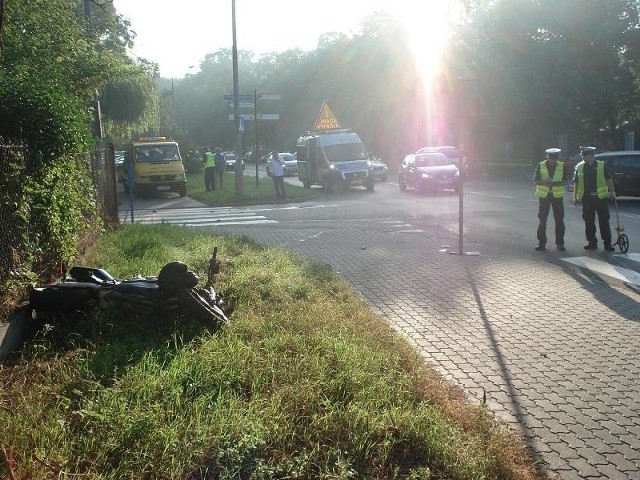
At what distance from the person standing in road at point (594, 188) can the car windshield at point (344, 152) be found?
1833 centimetres

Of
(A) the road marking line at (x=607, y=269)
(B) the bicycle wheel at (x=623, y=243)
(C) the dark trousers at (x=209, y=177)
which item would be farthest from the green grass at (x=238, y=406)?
(C) the dark trousers at (x=209, y=177)

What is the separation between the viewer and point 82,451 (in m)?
3.81

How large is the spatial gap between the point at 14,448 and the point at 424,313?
16.3ft

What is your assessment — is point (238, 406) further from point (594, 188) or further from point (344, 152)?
point (344, 152)

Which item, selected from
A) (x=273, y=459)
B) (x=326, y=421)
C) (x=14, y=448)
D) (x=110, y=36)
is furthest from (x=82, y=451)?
(x=110, y=36)

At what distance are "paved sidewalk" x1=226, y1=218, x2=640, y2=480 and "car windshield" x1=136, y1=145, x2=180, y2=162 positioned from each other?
1882 cm

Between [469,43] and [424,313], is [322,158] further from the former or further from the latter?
[424,313]

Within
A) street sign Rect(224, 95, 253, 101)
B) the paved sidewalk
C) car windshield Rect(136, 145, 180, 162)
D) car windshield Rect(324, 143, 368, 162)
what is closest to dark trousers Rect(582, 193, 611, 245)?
the paved sidewalk

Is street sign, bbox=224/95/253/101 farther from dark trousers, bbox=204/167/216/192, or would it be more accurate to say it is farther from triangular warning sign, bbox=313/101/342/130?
dark trousers, bbox=204/167/216/192

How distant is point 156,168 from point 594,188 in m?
20.9

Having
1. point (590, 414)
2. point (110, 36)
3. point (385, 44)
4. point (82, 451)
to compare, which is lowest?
point (590, 414)

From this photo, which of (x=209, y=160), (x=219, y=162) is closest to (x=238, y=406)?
(x=209, y=160)

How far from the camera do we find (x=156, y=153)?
30.4 metres

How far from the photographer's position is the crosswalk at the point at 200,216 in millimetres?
19095
